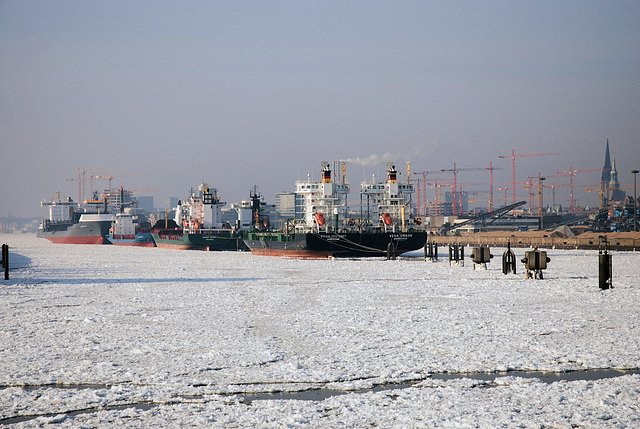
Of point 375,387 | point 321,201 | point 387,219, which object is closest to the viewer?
point 375,387

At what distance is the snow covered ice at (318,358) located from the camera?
393 inches

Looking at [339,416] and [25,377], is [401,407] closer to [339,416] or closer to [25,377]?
[339,416]

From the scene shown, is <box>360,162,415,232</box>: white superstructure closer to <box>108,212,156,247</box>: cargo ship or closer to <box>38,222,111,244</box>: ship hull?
<box>108,212,156,247</box>: cargo ship

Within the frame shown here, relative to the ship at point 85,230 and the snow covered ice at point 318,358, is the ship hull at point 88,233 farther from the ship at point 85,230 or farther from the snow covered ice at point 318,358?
the snow covered ice at point 318,358

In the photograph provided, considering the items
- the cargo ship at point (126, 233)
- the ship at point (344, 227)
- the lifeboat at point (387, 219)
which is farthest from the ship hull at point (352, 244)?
the cargo ship at point (126, 233)

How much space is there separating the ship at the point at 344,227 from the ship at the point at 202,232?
16.8m

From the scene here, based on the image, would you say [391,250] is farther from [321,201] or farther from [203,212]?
[203,212]

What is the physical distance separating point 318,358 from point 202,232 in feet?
287

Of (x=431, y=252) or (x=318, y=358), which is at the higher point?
(x=431, y=252)

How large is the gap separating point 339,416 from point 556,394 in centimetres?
395

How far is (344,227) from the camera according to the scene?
243ft

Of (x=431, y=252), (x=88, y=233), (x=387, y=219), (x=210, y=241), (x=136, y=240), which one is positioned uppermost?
(x=387, y=219)

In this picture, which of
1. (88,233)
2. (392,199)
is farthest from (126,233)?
(392,199)

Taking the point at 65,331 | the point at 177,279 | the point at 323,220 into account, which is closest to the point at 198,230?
the point at 323,220
